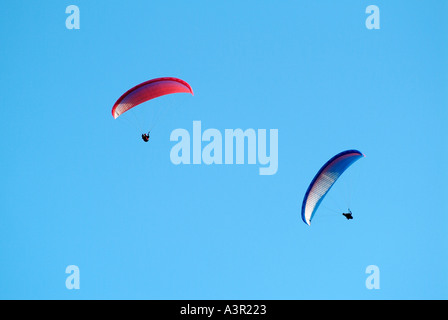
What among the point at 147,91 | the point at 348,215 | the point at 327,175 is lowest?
the point at 348,215

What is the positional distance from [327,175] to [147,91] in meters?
6.67

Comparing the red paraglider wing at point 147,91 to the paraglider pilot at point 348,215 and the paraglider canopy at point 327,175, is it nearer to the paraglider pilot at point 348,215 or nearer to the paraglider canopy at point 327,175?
the paraglider canopy at point 327,175

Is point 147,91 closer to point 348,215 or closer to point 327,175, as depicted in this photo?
point 327,175

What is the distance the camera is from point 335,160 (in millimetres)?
18375

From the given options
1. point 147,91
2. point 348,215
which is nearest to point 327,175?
point 348,215

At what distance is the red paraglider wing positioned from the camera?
63.5 feet

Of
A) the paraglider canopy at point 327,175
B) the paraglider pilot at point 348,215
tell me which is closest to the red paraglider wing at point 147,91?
the paraglider canopy at point 327,175

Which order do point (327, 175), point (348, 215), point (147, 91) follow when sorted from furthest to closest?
point (348, 215), point (147, 91), point (327, 175)

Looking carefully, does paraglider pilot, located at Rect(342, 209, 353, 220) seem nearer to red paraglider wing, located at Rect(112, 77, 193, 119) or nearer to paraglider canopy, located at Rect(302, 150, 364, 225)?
paraglider canopy, located at Rect(302, 150, 364, 225)

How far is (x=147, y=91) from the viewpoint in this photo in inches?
768
